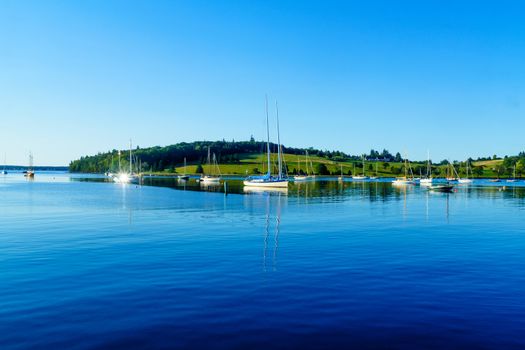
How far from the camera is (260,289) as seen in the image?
22.2 metres

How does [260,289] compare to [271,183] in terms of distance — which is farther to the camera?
[271,183]

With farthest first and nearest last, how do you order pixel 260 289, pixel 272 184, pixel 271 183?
1. pixel 271 183
2. pixel 272 184
3. pixel 260 289

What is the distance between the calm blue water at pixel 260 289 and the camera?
1588cm

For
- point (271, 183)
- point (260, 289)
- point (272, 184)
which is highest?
point (271, 183)

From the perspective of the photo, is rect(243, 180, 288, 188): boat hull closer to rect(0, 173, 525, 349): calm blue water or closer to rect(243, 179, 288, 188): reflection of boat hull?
rect(243, 179, 288, 188): reflection of boat hull

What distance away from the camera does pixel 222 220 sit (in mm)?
55188

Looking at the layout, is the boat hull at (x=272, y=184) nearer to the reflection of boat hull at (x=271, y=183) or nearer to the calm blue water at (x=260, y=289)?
the reflection of boat hull at (x=271, y=183)

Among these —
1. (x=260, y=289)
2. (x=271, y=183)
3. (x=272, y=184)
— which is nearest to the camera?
(x=260, y=289)

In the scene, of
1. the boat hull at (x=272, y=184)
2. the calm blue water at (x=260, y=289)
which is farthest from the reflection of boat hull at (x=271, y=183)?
the calm blue water at (x=260, y=289)

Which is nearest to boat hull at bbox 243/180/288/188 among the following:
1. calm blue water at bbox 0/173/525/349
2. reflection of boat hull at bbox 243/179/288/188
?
reflection of boat hull at bbox 243/179/288/188

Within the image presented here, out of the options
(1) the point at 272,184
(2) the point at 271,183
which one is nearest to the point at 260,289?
(1) the point at 272,184

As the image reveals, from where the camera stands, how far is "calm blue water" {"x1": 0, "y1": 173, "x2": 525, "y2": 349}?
15.9 meters

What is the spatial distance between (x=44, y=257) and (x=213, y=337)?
20.0m

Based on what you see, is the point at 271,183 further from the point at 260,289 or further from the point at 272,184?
the point at 260,289
